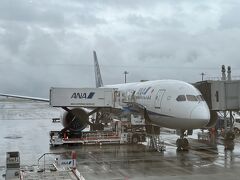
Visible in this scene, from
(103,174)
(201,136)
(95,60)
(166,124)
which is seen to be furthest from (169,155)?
(95,60)

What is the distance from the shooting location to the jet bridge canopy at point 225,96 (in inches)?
896

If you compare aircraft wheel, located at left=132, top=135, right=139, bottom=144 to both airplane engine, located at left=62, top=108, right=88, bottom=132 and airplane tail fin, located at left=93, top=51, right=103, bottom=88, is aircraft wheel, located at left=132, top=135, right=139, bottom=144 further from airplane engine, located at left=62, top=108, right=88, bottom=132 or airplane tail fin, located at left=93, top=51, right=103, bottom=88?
airplane tail fin, located at left=93, top=51, right=103, bottom=88

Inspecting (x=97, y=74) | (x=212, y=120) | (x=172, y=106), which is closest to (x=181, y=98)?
(x=172, y=106)

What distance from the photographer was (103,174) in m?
14.0

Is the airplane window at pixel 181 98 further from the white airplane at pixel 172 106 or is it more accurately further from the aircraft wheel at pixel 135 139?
the aircraft wheel at pixel 135 139

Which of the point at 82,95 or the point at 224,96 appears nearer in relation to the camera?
the point at 224,96

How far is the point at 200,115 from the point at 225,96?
527 cm

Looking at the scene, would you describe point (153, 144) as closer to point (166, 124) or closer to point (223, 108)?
point (166, 124)

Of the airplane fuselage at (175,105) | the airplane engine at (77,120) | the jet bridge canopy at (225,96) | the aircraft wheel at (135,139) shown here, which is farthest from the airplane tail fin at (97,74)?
the jet bridge canopy at (225,96)

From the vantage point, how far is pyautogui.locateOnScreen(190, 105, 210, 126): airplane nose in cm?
1830

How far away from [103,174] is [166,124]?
7115 millimetres

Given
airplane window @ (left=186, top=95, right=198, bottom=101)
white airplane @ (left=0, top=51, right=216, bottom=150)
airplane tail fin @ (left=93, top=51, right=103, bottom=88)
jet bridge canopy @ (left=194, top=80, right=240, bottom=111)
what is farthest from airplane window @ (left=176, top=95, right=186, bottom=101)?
airplane tail fin @ (left=93, top=51, right=103, bottom=88)

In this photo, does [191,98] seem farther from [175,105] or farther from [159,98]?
[159,98]

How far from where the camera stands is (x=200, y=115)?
1841cm
